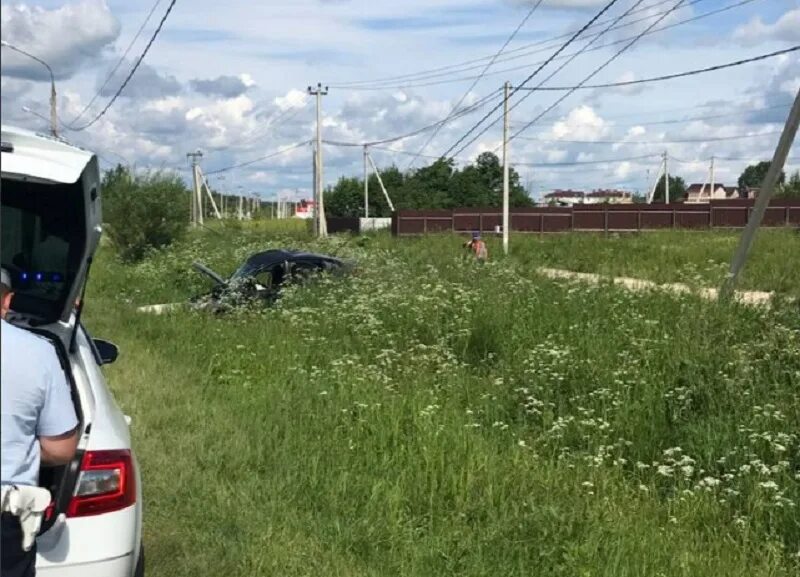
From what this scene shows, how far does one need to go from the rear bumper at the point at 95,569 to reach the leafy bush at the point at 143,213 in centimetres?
3144

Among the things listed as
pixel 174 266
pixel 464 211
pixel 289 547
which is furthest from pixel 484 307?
pixel 464 211

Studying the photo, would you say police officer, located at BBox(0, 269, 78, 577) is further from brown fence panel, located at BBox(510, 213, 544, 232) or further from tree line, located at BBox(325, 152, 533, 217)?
tree line, located at BBox(325, 152, 533, 217)

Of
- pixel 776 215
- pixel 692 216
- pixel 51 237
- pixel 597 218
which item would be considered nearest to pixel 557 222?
pixel 597 218

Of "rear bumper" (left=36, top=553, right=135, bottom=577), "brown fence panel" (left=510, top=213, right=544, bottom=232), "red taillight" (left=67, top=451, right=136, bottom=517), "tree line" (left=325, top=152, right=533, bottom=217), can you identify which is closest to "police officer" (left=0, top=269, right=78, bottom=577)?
"rear bumper" (left=36, top=553, right=135, bottom=577)

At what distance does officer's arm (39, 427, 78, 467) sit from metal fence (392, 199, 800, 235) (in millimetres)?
47812

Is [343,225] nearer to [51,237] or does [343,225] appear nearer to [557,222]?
[557,222]

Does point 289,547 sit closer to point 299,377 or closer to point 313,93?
point 299,377

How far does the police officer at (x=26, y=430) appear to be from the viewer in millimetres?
2846

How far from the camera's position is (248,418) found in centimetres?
788

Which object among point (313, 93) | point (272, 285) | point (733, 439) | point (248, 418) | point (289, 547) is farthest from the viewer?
point (313, 93)

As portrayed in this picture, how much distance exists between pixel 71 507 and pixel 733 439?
16.8ft

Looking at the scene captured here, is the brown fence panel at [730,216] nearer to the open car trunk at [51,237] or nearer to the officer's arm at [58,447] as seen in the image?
the open car trunk at [51,237]

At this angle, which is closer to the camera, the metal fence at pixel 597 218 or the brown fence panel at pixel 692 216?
the metal fence at pixel 597 218

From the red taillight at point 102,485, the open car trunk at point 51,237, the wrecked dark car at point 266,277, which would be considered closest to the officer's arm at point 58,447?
the open car trunk at point 51,237
